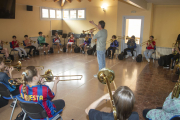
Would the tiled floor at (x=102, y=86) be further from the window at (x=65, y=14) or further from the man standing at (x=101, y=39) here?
the window at (x=65, y=14)

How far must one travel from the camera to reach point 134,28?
9031 mm

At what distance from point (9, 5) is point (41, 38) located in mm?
2223

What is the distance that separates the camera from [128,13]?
884 cm

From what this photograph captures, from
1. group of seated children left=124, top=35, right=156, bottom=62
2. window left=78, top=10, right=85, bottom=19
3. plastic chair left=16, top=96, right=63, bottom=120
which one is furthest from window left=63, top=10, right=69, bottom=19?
plastic chair left=16, top=96, right=63, bottom=120

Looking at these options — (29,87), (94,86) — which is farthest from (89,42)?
(29,87)

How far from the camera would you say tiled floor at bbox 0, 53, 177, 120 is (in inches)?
141

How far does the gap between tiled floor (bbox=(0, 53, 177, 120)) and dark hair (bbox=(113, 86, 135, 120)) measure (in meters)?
1.90

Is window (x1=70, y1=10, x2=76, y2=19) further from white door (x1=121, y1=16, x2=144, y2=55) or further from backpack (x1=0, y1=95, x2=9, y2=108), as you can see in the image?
backpack (x1=0, y1=95, x2=9, y2=108)

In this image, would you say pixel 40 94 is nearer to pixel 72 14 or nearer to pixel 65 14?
pixel 72 14

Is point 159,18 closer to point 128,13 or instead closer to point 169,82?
point 128,13

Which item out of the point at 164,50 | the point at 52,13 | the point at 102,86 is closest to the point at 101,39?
the point at 102,86

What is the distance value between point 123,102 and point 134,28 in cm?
817

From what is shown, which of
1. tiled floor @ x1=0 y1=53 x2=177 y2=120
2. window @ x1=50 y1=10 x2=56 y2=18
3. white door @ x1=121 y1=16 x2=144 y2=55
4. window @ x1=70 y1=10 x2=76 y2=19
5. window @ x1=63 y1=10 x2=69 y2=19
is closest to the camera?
tiled floor @ x1=0 y1=53 x2=177 y2=120

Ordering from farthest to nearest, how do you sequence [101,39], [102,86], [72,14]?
[72,14] → [101,39] → [102,86]
